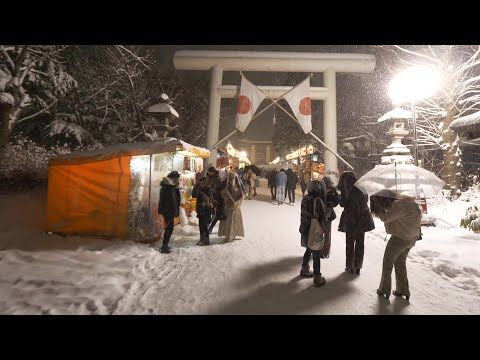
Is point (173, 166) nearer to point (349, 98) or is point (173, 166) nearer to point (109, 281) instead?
point (109, 281)

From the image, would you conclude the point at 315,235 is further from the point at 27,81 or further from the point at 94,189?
the point at 27,81

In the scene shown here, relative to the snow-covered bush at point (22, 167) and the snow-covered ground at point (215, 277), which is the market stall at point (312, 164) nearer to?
the snow-covered ground at point (215, 277)

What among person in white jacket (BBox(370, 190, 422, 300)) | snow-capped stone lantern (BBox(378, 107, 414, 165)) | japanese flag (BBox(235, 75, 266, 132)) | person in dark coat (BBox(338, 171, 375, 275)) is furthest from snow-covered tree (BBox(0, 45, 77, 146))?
snow-capped stone lantern (BBox(378, 107, 414, 165))

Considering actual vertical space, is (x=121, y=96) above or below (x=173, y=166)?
above

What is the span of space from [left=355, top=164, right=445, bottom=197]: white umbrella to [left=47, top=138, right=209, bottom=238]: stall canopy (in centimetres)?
447

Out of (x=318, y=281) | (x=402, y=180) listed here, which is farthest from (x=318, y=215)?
(x=402, y=180)

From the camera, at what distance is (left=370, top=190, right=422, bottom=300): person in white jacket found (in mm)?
3527

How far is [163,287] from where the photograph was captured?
4047 millimetres

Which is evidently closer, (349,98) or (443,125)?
(443,125)

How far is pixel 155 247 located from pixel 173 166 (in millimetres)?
2919

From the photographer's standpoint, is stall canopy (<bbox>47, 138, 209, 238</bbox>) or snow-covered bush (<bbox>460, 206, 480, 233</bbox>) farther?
snow-covered bush (<bbox>460, 206, 480, 233</bbox>)

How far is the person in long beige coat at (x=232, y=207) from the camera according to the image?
253 inches

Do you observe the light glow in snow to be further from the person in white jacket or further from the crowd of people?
the person in white jacket


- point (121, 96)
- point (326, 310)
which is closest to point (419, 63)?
point (326, 310)
